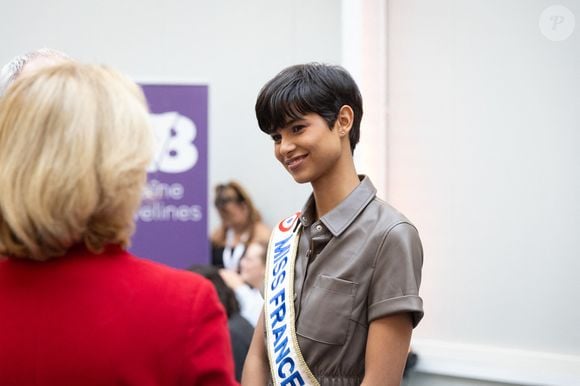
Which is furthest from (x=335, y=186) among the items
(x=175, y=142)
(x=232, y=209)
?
(x=232, y=209)

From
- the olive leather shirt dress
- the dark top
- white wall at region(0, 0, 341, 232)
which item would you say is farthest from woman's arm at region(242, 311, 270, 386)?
white wall at region(0, 0, 341, 232)

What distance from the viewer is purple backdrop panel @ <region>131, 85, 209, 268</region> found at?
16.8 ft

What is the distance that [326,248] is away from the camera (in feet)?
8.16

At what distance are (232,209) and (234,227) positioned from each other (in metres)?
0.17

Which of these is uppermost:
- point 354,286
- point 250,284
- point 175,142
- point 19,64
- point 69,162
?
point 19,64

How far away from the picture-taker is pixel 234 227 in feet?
24.7

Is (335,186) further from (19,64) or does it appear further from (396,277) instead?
(19,64)

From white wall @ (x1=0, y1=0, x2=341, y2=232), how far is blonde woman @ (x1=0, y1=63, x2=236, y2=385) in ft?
16.0

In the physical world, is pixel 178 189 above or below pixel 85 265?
below

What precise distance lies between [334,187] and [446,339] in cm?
Answer: 280

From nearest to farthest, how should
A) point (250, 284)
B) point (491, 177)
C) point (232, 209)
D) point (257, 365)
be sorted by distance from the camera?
point (257, 365), point (491, 177), point (250, 284), point (232, 209)

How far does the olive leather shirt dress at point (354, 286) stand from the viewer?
2.36 meters

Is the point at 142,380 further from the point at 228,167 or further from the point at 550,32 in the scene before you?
the point at 228,167

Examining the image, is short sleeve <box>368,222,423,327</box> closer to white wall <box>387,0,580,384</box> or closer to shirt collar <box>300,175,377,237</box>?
shirt collar <box>300,175,377,237</box>
